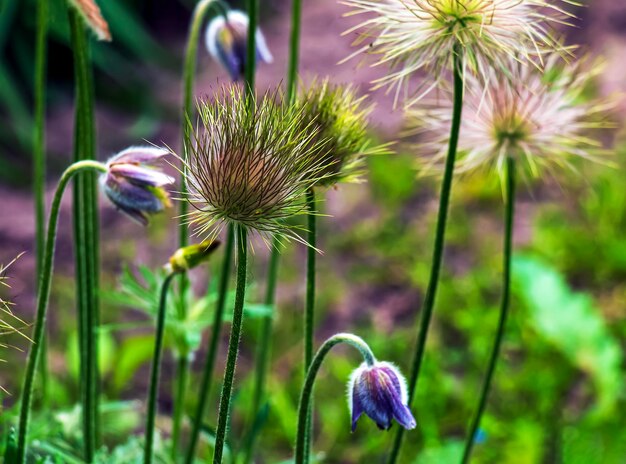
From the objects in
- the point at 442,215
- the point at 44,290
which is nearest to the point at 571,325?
the point at 442,215

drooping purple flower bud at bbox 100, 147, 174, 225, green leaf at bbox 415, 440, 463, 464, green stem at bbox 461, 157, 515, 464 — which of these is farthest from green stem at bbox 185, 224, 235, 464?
green leaf at bbox 415, 440, 463, 464

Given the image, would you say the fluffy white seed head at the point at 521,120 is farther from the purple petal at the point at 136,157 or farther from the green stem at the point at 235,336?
the green stem at the point at 235,336

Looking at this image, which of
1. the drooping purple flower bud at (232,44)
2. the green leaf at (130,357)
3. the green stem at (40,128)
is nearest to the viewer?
the green stem at (40,128)

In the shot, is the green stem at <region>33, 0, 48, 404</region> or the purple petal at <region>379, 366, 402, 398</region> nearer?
the purple petal at <region>379, 366, 402, 398</region>

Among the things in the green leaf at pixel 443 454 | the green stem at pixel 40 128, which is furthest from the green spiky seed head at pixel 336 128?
the green leaf at pixel 443 454

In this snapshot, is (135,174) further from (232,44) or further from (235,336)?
(232,44)

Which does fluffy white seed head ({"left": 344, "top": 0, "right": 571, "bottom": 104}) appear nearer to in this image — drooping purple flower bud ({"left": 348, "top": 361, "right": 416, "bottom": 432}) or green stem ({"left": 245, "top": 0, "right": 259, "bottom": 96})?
green stem ({"left": 245, "top": 0, "right": 259, "bottom": 96})
